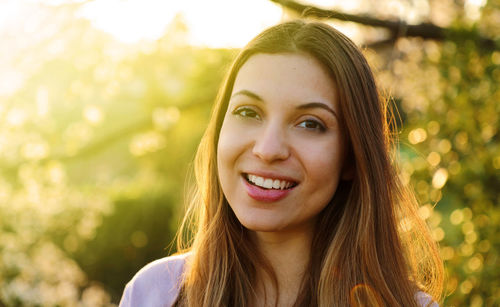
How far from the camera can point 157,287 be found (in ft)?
6.99

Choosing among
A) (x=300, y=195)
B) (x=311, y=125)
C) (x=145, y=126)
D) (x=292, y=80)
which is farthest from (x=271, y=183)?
(x=145, y=126)

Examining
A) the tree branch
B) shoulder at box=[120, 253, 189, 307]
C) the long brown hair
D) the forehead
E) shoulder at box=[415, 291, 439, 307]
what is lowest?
shoulder at box=[120, 253, 189, 307]

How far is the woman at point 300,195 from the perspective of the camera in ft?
6.06

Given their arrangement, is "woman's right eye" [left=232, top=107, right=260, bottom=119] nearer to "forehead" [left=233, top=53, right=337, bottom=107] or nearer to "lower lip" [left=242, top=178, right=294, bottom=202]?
"forehead" [left=233, top=53, right=337, bottom=107]

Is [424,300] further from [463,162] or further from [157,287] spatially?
[463,162]

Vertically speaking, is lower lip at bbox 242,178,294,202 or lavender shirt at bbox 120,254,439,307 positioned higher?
lower lip at bbox 242,178,294,202

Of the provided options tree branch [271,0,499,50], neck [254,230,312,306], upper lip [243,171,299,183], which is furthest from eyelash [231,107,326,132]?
tree branch [271,0,499,50]

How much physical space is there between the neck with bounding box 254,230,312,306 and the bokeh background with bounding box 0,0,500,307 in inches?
26.8

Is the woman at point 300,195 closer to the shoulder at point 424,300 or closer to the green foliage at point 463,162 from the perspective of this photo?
the shoulder at point 424,300

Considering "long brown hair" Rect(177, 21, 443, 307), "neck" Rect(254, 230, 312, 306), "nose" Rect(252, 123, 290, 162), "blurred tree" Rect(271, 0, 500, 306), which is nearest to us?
"nose" Rect(252, 123, 290, 162)

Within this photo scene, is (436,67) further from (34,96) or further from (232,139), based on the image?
(34,96)

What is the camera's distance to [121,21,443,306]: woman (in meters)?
1.85

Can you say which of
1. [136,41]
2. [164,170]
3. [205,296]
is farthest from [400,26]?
[164,170]

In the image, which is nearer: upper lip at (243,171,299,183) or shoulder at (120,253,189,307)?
upper lip at (243,171,299,183)
